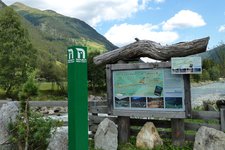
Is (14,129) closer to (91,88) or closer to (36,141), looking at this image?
(36,141)

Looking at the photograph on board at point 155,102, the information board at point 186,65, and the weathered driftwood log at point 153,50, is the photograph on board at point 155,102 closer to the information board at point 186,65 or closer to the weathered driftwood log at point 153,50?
the information board at point 186,65

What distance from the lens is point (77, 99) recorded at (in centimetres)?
491

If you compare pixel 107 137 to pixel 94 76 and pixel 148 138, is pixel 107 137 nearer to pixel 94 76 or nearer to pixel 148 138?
pixel 148 138

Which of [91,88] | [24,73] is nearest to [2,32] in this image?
[24,73]

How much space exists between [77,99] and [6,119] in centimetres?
404

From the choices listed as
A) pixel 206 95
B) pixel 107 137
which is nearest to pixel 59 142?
pixel 107 137

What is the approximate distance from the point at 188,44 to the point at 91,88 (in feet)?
169

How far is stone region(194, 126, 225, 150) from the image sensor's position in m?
8.30

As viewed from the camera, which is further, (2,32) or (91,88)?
(91,88)

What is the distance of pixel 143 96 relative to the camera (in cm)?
995

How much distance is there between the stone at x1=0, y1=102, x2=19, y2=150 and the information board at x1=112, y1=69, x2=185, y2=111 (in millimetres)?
3106

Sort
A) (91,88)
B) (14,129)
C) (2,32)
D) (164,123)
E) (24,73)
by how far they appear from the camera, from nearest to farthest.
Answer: (14,129) → (164,123) → (24,73) → (2,32) → (91,88)

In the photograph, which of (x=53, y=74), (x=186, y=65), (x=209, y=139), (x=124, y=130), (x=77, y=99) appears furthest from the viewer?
(x=53, y=74)

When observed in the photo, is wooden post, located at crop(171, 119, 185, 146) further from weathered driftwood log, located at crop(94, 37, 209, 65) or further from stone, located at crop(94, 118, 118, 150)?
weathered driftwood log, located at crop(94, 37, 209, 65)
